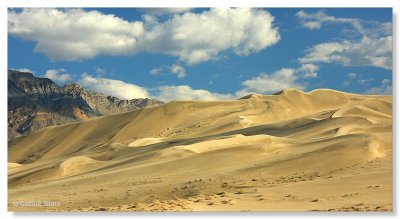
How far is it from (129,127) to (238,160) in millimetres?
40991

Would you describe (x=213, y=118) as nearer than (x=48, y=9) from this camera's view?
No

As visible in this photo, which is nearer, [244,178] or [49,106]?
[244,178]

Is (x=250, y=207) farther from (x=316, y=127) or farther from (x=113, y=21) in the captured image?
(x=316, y=127)

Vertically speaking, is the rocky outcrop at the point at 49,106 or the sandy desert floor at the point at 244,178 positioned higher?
the rocky outcrop at the point at 49,106

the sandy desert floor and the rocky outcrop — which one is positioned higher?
the rocky outcrop

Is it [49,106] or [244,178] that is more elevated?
[49,106]

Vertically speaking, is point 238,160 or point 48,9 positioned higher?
point 48,9

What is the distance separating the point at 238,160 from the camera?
18.4m

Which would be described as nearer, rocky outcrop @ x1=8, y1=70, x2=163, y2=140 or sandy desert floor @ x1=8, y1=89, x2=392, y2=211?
sandy desert floor @ x1=8, y1=89, x2=392, y2=211

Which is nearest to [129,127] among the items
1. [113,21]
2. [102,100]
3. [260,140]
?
[260,140]

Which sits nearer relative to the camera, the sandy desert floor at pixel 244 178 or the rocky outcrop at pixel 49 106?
the sandy desert floor at pixel 244 178

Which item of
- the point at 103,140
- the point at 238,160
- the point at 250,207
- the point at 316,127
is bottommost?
the point at 250,207
